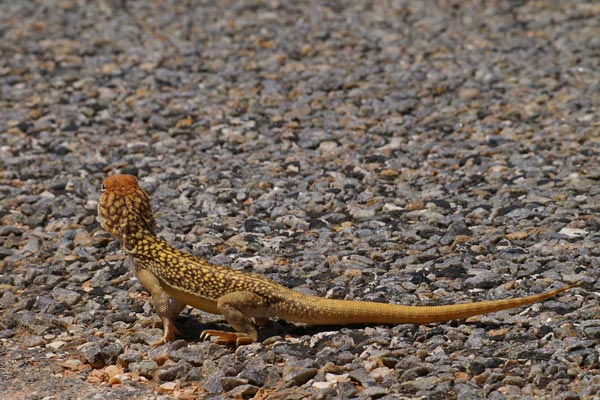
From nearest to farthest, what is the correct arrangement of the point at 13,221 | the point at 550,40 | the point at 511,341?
1. the point at 511,341
2. the point at 13,221
3. the point at 550,40

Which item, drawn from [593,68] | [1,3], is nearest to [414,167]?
[593,68]

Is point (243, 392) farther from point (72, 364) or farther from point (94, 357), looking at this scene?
point (72, 364)

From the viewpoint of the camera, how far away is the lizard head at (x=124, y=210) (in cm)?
831

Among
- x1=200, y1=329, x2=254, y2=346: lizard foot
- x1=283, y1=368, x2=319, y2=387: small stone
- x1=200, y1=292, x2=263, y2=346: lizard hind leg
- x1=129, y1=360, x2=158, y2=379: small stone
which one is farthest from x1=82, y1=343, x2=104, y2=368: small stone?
x1=283, y1=368, x2=319, y2=387: small stone

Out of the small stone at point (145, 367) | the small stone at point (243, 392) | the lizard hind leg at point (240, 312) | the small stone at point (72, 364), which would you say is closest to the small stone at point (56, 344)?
the small stone at point (72, 364)

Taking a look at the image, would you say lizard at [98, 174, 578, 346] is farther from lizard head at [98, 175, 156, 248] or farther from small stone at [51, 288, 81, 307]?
small stone at [51, 288, 81, 307]

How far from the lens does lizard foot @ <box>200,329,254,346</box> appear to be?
775 cm

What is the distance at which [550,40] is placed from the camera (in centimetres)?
1506

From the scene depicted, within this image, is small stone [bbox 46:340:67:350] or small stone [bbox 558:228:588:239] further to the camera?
small stone [bbox 558:228:588:239]

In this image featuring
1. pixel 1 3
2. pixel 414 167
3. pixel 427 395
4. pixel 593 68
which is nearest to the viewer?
pixel 427 395

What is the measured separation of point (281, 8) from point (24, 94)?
185 inches

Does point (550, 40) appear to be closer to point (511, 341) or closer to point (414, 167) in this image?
point (414, 167)

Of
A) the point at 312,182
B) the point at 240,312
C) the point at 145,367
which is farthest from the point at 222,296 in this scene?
the point at 312,182

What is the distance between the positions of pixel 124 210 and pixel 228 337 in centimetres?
139
